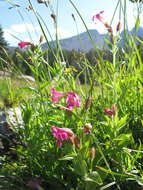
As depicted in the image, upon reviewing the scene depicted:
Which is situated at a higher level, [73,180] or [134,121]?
[134,121]

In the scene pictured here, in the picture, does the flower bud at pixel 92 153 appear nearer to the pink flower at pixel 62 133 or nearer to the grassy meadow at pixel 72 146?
the grassy meadow at pixel 72 146

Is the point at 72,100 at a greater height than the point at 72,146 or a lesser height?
greater

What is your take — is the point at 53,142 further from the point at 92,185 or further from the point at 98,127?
the point at 92,185

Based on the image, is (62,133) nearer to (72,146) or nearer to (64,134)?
(64,134)

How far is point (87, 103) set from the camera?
3.26 feet

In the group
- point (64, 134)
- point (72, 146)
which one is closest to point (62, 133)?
point (64, 134)

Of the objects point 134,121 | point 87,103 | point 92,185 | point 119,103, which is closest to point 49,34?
point 119,103

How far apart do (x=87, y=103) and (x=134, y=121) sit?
70cm

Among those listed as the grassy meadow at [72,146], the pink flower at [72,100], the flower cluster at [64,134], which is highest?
the pink flower at [72,100]

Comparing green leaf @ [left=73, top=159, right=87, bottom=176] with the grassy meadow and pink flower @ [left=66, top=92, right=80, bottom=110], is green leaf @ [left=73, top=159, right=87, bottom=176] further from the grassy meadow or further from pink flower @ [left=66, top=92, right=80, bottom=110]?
pink flower @ [left=66, top=92, right=80, bottom=110]

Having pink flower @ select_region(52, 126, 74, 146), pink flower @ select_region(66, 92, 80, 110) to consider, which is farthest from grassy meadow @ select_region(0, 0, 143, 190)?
pink flower @ select_region(52, 126, 74, 146)

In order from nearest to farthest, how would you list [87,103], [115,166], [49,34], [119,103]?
[87,103] → [115,166] → [119,103] → [49,34]

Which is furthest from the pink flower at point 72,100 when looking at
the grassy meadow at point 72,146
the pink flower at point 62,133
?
the pink flower at point 62,133

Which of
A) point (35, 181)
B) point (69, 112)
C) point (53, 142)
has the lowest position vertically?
point (35, 181)
